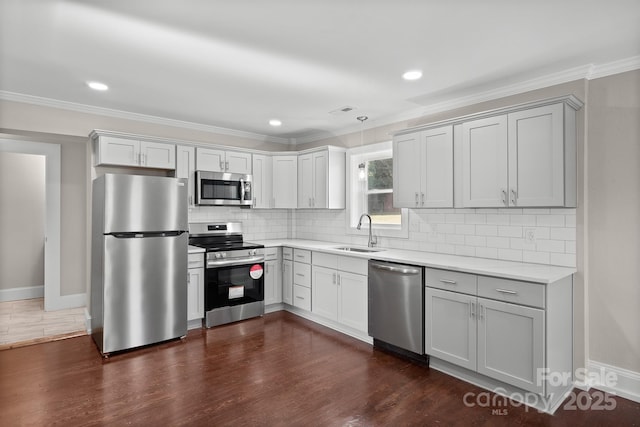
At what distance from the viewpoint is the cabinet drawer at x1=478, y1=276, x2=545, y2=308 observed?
2.50 metres

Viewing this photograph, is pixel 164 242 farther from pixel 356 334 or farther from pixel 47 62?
pixel 356 334

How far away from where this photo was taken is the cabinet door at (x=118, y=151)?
3.88 metres

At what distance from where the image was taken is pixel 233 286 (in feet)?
14.4

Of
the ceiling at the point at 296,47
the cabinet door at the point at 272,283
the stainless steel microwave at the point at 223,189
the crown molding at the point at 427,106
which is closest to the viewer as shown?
the ceiling at the point at 296,47

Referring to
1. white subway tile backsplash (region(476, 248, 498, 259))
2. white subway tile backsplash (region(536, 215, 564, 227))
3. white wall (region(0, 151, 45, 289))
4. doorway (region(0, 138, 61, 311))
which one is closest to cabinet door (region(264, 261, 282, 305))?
white subway tile backsplash (region(476, 248, 498, 259))

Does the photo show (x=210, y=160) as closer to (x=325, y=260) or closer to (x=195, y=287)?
(x=195, y=287)

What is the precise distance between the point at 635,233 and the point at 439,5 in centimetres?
222

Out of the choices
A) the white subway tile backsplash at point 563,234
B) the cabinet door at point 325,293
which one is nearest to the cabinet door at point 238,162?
the cabinet door at point 325,293

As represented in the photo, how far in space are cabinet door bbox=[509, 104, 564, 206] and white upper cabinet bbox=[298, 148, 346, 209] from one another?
2.36 m

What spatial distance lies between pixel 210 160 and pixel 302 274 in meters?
1.88

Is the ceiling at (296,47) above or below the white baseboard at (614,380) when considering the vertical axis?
above

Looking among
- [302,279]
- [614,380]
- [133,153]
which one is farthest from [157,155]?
[614,380]

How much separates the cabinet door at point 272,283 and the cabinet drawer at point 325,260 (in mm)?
696

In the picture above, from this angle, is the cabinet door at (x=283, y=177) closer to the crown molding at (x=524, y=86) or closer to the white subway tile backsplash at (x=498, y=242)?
the crown molding at (x=524, y=86)
